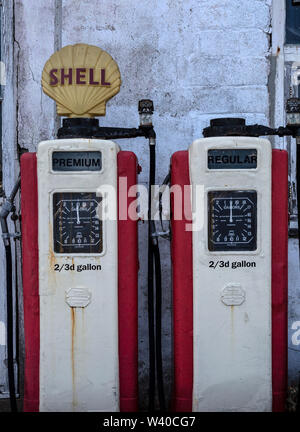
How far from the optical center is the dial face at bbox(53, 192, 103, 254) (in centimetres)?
216

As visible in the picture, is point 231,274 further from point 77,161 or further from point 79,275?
point 77,161

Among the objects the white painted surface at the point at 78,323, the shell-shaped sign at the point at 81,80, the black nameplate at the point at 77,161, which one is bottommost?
the white painted surface at the point at 78,323

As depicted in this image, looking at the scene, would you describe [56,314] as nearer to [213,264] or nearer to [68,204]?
[68,204]

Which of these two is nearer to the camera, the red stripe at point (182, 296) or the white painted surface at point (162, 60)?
the red stripe at point (182, 296)

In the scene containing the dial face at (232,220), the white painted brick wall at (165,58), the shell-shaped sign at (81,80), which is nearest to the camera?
the dial face at (232,220)

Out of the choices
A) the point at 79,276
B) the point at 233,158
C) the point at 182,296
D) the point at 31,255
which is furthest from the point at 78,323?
the point at 233,158

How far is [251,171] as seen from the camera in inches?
84.9

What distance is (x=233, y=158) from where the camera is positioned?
216cm

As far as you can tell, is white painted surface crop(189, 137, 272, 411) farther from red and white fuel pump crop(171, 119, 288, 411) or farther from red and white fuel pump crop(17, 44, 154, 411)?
red and white fuel pump crop(17, 44, 154, 411)

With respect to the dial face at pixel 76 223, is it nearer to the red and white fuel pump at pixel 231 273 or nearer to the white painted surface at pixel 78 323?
the white painted surface at pixel 78 323

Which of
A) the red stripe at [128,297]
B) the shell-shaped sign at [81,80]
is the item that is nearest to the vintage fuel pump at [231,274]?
the red stripe at [128,297]

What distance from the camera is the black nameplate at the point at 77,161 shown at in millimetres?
2168

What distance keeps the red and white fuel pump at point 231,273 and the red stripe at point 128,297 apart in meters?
0.18
